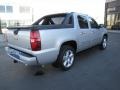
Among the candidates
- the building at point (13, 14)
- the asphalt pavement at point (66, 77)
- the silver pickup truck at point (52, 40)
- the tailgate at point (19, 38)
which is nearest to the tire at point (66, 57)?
the silver pickup truck at point (52, 40)

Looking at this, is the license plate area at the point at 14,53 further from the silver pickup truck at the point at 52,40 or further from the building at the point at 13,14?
the building at the point at 13,14

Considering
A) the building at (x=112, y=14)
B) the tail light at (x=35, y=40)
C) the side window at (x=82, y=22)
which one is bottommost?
the tail light at (x=35, y=40)

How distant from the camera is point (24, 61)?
438 cm

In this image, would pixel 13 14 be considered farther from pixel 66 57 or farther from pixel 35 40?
pixel 35 40

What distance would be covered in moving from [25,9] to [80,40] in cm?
3537

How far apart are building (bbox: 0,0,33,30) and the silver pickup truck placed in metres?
28.3

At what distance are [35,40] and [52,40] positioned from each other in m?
0.56

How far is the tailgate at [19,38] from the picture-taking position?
4.26 meters

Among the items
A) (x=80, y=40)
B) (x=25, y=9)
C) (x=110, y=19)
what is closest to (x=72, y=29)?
(x=80, y=40)

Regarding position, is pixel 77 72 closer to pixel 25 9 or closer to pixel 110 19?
pixel 110 19

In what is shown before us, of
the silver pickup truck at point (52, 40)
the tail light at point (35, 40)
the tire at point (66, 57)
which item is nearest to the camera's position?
the tail light at point (35, 40)

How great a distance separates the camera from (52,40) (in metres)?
4.48

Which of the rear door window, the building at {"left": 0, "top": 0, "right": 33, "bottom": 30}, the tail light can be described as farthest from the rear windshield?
the building at {"left": 0, "top": 0, "right": 33, "bottom": 30}

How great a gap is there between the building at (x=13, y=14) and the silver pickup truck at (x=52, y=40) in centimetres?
2834
